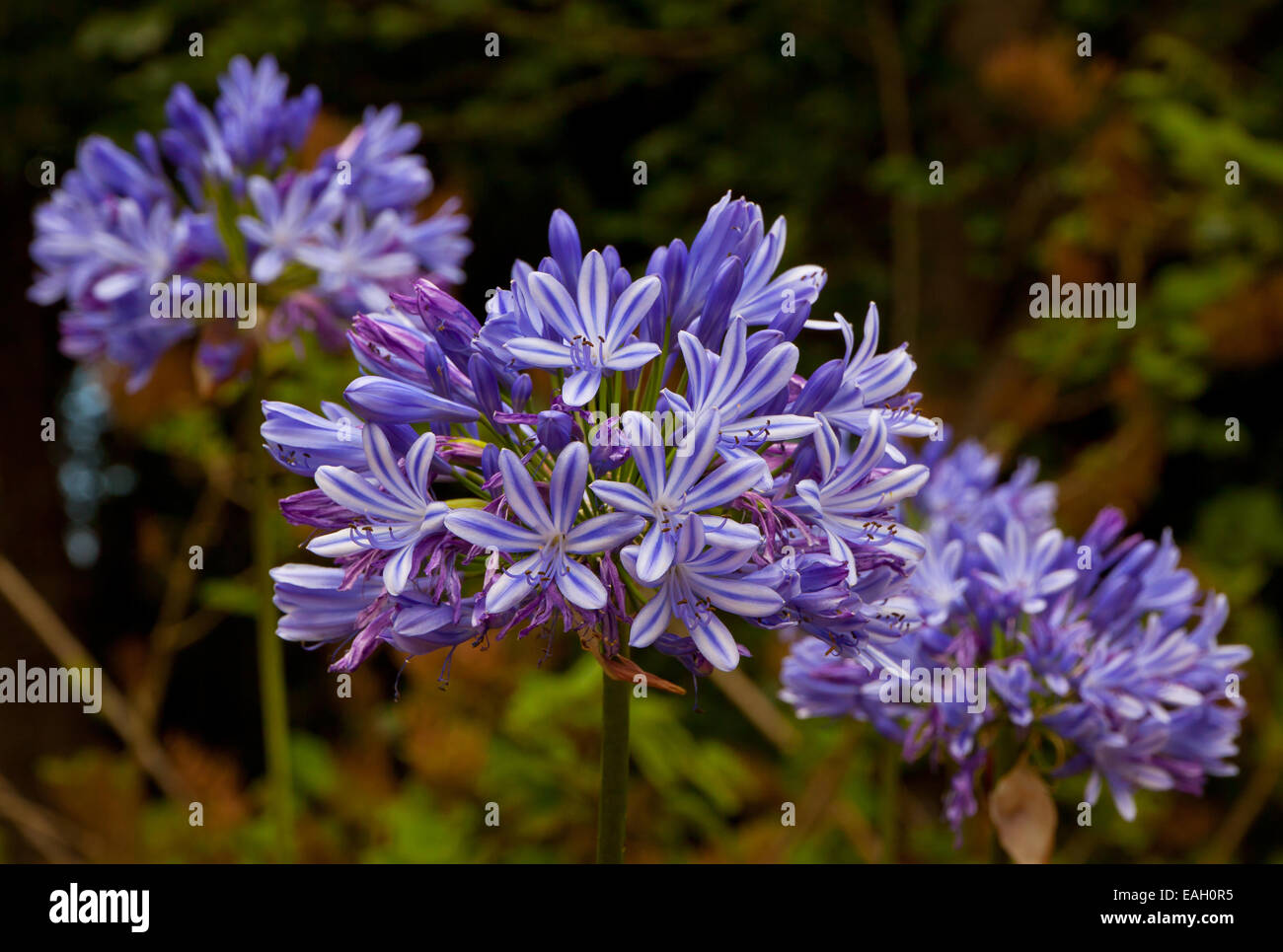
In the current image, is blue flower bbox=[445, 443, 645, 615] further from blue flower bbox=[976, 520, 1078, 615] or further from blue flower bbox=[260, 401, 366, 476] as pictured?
blue flower bbox=[976, 520, 1078, 615]

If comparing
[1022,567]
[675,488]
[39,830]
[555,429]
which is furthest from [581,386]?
[39,830]

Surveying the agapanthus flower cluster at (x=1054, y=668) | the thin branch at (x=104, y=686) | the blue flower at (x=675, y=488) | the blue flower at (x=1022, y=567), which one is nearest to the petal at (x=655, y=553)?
the blue flower at (x=675, y=488)

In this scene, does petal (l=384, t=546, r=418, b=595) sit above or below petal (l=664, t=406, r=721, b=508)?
below

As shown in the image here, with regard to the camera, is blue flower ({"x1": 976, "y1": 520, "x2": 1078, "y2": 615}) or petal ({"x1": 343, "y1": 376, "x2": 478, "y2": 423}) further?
blue flower ({"x1": 976, "y1": 520, "x2": 1078, "y2": 615})

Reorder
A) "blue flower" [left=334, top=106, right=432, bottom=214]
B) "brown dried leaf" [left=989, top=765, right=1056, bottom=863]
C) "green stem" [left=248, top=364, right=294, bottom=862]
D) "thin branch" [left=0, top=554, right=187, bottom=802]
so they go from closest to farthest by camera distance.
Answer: "brown dried leaf" [left=989, top=765, right=1056, bottom=863] → "green stem" [left=248, top=364, right=294, bottom=862] → "blue flower" [left=334, top=106, right=432, bottom=214] → "thin branch" [left=0, top=554, right=187, bottom=802]

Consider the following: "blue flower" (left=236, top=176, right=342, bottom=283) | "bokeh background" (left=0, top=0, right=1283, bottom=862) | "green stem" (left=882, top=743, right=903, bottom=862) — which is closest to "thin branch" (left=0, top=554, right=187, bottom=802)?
"bokeh background" (left=0, top=0, right=1283, bottom=862)

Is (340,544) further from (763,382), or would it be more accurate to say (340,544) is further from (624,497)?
(763,382)
